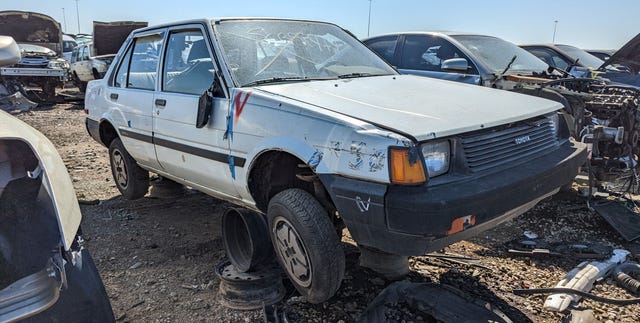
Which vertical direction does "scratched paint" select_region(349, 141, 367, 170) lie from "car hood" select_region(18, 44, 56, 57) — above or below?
below

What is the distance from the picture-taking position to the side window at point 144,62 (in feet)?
13.2

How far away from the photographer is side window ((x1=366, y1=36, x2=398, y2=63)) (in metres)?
6.29

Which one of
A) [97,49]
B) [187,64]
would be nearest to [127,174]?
[187,64]

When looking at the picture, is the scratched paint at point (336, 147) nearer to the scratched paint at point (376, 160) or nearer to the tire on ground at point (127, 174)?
the scratched paint at point (376, 160)

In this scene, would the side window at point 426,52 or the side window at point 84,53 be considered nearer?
the side window at point 426,52

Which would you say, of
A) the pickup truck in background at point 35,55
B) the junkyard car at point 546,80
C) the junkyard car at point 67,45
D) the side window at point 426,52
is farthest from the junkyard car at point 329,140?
the junkyard car at point 67,45

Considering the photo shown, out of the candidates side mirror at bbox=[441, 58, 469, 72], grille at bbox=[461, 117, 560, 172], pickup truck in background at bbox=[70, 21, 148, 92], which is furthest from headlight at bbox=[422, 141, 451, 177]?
pickup truck in background at bbox=[70, 21, 148, 92]

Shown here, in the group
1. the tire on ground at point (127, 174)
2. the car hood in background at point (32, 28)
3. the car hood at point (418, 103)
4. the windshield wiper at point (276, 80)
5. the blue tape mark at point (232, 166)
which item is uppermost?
the car hood in background at point (32, 28)

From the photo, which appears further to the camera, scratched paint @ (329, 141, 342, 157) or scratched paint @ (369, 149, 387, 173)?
scratched paint @ (329, 141, 342, 157)

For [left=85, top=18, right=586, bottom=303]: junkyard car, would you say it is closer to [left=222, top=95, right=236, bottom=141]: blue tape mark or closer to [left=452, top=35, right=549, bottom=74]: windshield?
[left=222, top=95, right=236, bottom=141]: blue tape mark

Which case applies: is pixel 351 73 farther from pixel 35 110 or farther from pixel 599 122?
pixel 35 110

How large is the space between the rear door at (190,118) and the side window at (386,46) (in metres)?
3.26

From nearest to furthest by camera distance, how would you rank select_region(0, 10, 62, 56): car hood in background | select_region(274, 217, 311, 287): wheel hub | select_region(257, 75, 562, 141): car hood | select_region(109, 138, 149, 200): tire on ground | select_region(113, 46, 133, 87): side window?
select_region(257, 75, 562, 141): car hood → select_region(274, 217, 311, 287): wheel hub → select_region(113, 46, 133, 87): side window → select_region(109, 138, 149, 200): tire on ground → select_region(0, 10, 62, 56): car hood in background

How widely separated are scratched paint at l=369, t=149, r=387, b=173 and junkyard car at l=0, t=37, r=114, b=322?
128 cm
